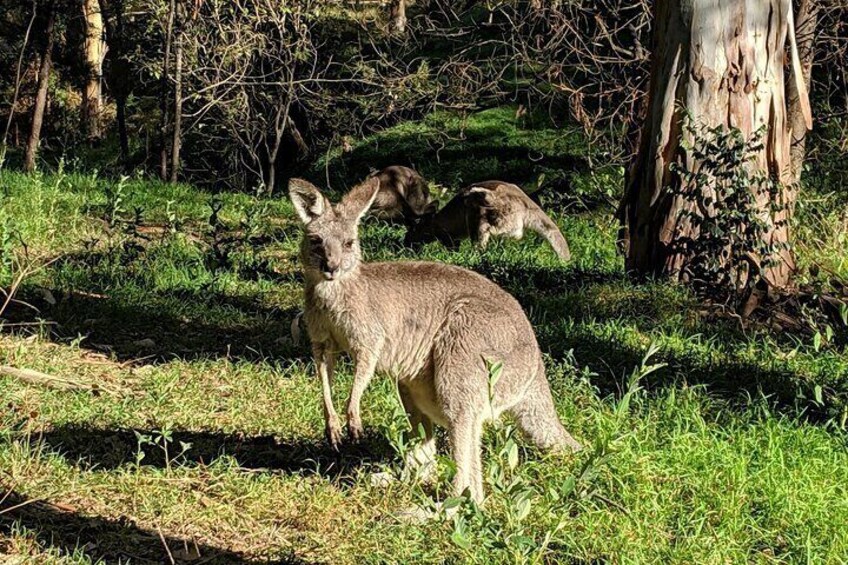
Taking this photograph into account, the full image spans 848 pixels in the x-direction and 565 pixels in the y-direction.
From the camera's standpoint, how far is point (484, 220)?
9.53 meters

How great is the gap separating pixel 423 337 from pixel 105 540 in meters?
1.51

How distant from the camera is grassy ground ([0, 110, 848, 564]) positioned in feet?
12.4

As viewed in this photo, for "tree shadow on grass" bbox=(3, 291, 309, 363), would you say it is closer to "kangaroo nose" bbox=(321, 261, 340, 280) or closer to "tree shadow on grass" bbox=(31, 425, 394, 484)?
"tree shadow on grass" bbox=(31, 425, 394, 484)

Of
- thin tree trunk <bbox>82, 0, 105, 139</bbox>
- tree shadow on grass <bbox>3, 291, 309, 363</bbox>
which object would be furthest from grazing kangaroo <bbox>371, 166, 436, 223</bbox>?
thin tree trunk <bbox>82, 0, 105, 139</bbox>

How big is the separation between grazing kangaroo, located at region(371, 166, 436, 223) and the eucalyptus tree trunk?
3.64 meters

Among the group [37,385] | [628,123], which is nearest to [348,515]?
[37,385]

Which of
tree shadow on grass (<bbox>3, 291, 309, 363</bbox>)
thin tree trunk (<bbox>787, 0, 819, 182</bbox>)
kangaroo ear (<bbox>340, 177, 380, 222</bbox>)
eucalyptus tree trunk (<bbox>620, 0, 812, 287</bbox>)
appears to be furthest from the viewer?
thin tree trunk (<bbox>787, 0, 819, 182</bbox>)

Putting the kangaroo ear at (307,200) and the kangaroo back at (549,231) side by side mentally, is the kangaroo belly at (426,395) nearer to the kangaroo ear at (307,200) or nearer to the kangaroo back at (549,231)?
the kangaroo ear at (307,200)

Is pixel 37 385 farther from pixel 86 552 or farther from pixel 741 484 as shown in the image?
pixel 741 484

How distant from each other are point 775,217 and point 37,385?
200 inches

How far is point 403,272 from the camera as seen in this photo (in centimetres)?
468

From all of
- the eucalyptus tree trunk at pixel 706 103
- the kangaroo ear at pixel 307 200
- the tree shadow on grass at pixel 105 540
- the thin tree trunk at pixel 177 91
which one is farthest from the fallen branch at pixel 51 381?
the thin tree trunk at pixel 177 91

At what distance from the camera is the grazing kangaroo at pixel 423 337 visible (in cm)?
414

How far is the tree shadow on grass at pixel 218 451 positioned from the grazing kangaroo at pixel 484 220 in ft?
15.8
